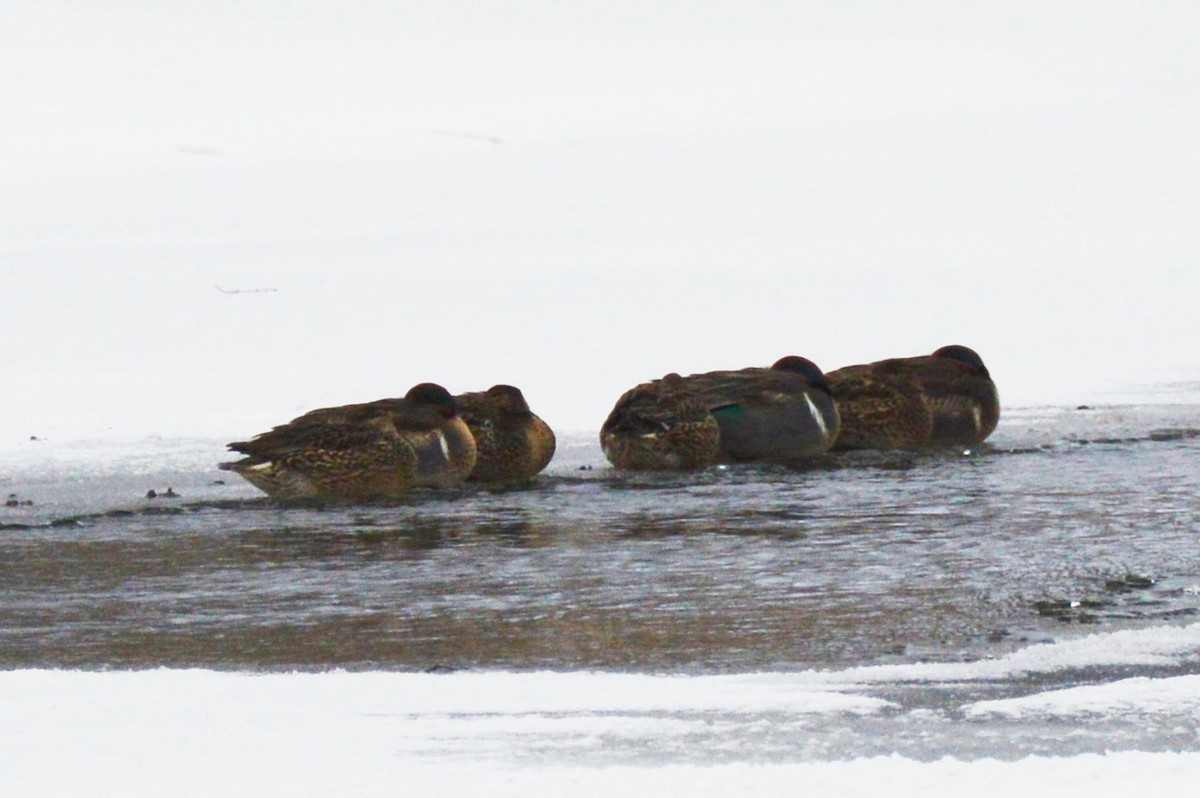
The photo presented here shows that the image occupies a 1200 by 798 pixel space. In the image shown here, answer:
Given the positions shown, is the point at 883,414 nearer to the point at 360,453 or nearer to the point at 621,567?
the point at 360,453

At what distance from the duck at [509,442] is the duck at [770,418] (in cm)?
81

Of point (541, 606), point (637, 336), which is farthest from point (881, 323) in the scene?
point (541, 606)

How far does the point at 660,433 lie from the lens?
877cm

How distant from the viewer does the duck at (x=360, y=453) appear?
7.90 metres

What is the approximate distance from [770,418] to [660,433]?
0.52 metres

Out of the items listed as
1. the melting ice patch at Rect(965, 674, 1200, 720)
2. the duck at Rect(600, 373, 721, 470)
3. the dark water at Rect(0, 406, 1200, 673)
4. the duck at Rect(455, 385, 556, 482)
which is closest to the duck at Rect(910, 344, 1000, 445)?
the dark water at Rect(0, 406, 1200, 673)

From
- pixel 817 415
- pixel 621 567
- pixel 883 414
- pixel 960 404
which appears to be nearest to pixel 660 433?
pixel 817 415

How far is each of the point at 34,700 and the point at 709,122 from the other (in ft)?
63.7

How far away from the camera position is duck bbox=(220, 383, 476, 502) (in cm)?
790

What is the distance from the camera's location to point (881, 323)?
1337 centimetres

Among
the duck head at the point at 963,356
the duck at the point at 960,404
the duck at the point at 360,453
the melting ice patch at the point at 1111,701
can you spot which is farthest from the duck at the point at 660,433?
the melting ice patch at the point at 1111,701

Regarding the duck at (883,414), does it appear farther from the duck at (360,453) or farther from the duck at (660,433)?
the duck at (360,453)

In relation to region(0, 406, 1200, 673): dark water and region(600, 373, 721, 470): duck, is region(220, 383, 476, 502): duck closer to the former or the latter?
region(0, 406, 1200, 673): dark water

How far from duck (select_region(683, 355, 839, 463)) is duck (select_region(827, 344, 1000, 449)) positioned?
0.99 feet
